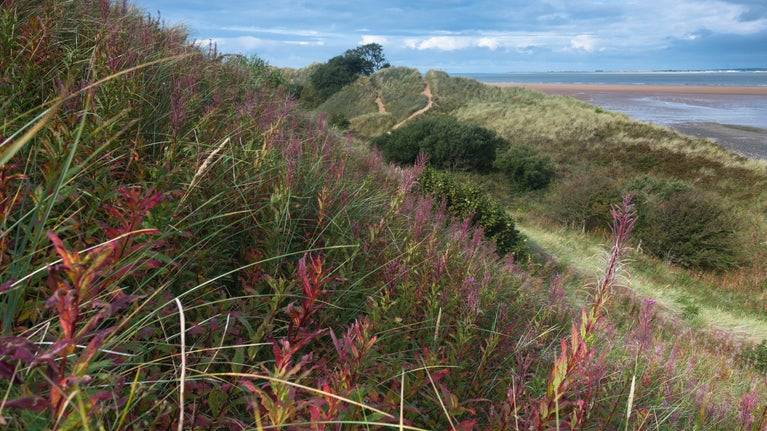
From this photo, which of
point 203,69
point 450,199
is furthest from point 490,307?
point 450,199

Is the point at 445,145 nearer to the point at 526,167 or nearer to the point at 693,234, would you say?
the point at 526,167

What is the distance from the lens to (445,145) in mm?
25922

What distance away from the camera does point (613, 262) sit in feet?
4.49

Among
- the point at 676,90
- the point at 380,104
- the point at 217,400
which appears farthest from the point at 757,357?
the point at 676,90

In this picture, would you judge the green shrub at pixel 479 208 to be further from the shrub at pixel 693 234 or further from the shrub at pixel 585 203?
the shrub at pixel 585 203

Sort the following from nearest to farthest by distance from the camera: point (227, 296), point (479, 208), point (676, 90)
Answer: point (227, 296) < point (479, 208) < point (676, 90)

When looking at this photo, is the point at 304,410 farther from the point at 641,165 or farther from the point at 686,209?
the point at 641,165

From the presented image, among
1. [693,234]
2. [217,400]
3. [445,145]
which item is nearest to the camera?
[217,400]

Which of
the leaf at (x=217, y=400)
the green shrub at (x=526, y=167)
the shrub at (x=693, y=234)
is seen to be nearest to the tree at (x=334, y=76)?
the green shrub at (x=526, y=167)

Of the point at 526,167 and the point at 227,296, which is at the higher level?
the point at 227,296

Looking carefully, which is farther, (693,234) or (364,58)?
(364,58)

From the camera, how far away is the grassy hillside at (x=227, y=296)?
1.16m

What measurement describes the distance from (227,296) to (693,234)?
16791 millimetres

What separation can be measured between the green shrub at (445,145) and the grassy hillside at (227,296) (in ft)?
70.9
